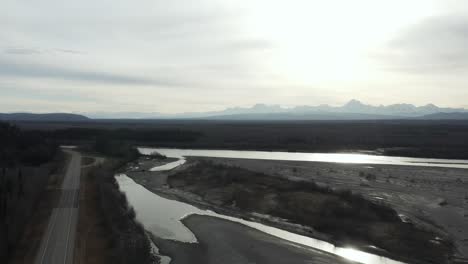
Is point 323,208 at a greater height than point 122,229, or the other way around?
point 323,208

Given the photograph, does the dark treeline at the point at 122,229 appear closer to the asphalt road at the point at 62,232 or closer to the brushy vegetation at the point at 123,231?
the brushy vegetation at the point at 123,231

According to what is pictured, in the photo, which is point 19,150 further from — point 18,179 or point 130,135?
point 130,135

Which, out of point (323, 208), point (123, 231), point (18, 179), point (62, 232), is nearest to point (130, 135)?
point (18, 179)

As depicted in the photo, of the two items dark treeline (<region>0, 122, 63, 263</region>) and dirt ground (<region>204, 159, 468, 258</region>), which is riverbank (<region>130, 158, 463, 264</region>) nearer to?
dirt ground (<region>204, 159, 468, 258</region>)

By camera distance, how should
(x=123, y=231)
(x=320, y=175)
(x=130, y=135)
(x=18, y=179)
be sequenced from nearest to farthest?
(x=123, y=231) → (x=18, y=179) → (x=320, y=175) → (x=130, y=135)

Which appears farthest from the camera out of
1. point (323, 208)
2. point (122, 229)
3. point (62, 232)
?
point (323, 208)

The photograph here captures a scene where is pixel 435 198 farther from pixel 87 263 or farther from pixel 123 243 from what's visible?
pixel 87 263

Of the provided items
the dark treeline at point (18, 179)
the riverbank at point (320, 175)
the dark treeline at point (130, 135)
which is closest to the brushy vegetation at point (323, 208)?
the riverbank at point (320, 175)
